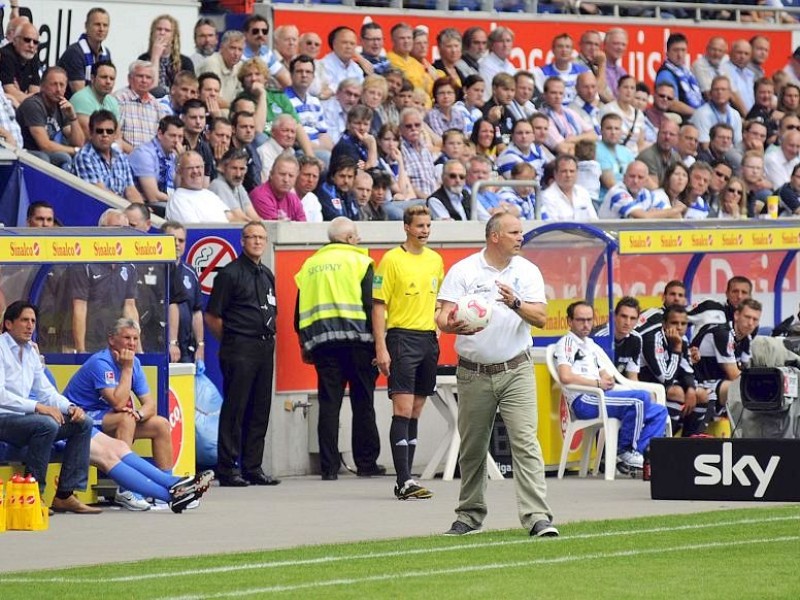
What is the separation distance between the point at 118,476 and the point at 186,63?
25.6 feet

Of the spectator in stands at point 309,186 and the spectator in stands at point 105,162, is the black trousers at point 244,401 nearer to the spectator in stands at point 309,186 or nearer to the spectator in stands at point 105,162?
the spectator in stands at point 105,162

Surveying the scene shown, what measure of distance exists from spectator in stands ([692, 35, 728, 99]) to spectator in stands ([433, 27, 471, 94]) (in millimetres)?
4811

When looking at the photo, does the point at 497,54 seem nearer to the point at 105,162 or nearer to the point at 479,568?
the point at 105,162

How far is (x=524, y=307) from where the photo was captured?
38.7 ft

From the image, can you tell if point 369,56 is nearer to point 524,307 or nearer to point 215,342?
point 215,342

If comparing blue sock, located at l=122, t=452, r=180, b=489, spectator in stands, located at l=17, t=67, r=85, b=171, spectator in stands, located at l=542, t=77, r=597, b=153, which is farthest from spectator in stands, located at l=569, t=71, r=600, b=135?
blue sock, located at l=122, t=452, r=180, b=489

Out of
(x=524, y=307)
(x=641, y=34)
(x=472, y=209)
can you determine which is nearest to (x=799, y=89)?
(x=641, y=34)

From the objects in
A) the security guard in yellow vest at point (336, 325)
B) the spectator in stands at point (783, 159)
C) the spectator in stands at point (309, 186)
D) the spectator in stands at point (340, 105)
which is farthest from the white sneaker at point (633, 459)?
the spectator in stands at point (783, 159)

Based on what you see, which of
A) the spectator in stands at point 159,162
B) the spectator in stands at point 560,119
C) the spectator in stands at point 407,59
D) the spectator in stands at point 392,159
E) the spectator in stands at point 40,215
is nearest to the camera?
the spectator in stands at point 40,215

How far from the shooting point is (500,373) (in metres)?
12.1

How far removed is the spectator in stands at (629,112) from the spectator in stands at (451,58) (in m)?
2.02

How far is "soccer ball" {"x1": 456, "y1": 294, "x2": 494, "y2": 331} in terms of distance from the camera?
11883 mm

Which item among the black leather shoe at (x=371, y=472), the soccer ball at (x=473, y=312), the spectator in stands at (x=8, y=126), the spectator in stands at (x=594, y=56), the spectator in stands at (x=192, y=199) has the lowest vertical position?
the black leather shoe at (x=371, y=472)

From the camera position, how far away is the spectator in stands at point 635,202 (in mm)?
21812
